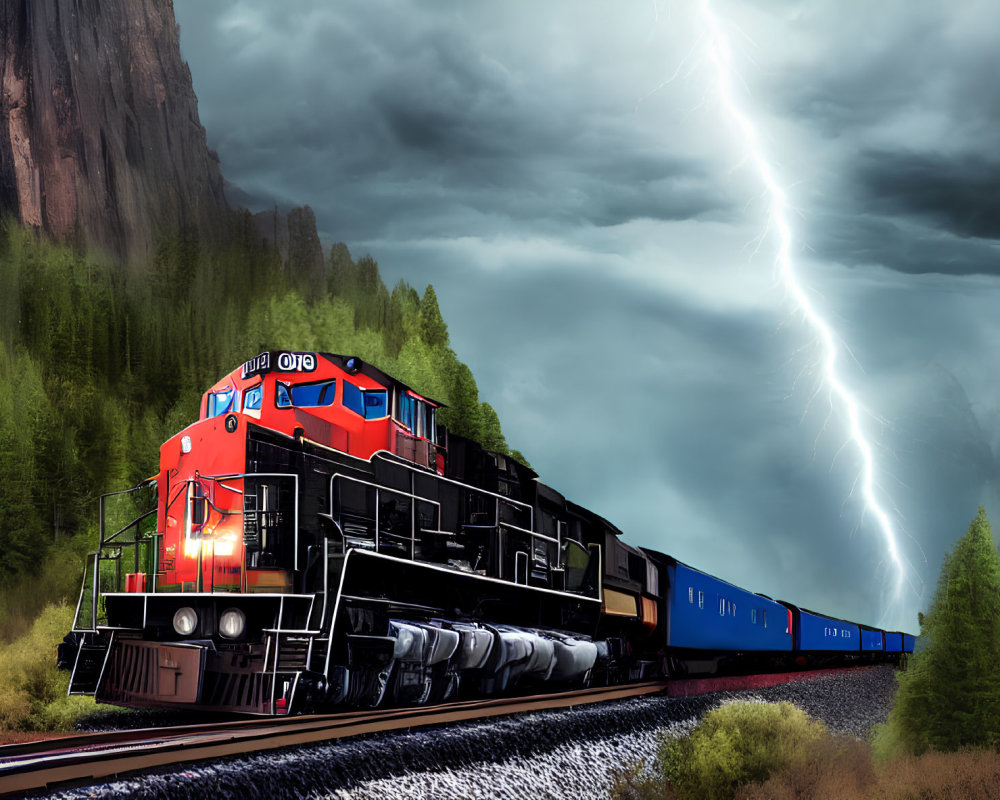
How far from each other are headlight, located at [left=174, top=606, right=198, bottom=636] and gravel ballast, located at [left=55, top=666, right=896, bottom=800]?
291cm

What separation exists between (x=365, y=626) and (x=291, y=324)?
54160 millimetres

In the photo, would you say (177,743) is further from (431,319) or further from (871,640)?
(431,319)

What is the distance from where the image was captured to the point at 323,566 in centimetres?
1028

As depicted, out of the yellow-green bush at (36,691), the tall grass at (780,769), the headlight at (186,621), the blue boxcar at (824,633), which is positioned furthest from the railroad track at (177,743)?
the blue boxcar at (824,633)

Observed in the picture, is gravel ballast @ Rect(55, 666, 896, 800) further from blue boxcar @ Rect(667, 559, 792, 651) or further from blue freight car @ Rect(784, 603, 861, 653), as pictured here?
blue freight car @ Rect(784, 603, 861, 653)

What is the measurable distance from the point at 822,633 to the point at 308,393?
917 inches

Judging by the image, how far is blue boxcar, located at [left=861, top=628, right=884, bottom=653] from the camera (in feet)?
117

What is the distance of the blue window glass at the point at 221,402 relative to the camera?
12633mm

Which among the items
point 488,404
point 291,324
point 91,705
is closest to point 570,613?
point 91,705

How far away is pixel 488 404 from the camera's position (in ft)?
176

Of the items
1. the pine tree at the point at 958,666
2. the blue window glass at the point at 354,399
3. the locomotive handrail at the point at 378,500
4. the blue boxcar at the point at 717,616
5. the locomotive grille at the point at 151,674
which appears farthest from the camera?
the blue boxcar at the point at 717,616

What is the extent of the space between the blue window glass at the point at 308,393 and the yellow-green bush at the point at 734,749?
20.6 feet

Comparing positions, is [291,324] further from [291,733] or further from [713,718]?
[291,733]

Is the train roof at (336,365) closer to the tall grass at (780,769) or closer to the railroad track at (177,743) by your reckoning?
the railroad track at (177,743)
